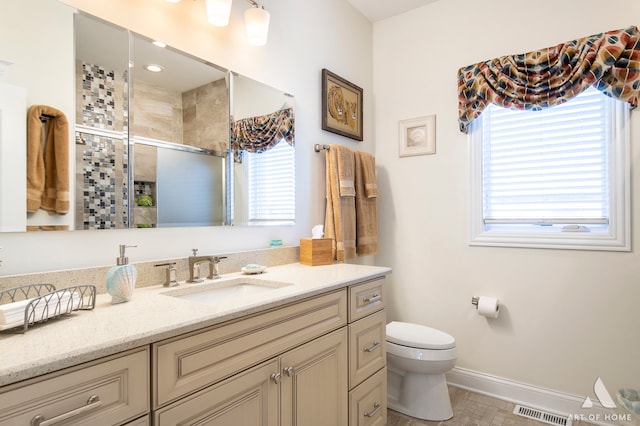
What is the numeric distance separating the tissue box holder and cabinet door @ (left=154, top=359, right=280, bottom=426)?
842mm

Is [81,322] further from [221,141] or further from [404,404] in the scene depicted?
[404,404]

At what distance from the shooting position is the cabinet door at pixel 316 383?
4.01ft

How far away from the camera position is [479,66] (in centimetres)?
236

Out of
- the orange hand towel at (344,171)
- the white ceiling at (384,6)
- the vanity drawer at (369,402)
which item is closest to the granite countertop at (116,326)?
the vanity drawer at (369,402)

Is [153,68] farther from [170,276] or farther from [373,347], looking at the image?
[373,347]

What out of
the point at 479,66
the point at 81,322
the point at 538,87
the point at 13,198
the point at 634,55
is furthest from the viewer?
the point at 479,66

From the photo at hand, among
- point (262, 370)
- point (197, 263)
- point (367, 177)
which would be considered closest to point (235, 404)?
point (262, 370)

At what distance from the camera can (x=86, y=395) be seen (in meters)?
0.74

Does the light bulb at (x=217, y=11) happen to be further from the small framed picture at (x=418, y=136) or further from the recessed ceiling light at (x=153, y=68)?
the small framed picture at (x=418, y=136)

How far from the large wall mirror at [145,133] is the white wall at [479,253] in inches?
47.8

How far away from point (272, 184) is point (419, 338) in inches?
48.2

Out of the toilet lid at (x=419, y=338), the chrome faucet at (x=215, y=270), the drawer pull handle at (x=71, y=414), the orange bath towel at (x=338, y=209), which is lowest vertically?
the toilet lid at (x=419, y=338)

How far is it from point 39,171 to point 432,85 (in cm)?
238

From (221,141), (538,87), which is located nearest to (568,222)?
(538,87)
